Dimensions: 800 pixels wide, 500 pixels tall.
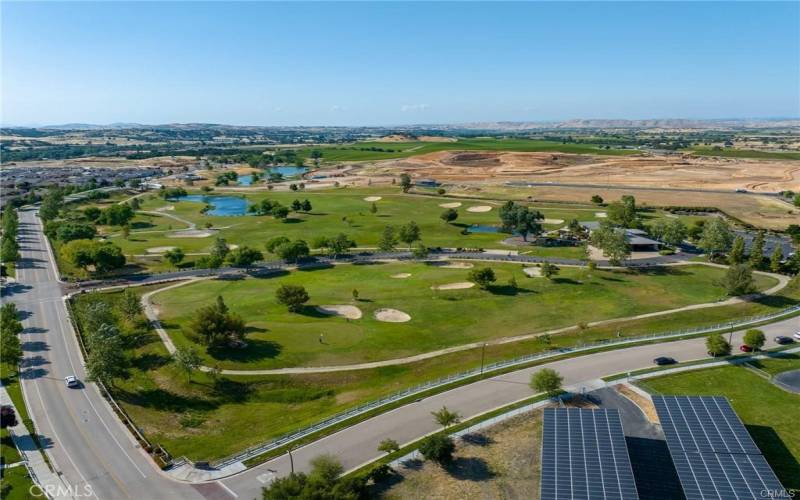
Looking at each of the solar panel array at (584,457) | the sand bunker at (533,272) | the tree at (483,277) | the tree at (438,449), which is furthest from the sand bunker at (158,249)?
the solar panel array at (584,457)

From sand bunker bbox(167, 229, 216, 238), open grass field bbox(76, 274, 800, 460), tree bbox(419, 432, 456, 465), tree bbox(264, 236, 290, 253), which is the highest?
tree bbox(264, 236, 290, 253)

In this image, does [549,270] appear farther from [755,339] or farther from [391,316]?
[755,339]

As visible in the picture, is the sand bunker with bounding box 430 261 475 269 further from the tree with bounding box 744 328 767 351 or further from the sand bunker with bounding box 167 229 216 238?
the sand bunker with bounding box 167 229 216 238

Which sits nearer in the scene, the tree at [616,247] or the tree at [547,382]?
the tree at [547,382]

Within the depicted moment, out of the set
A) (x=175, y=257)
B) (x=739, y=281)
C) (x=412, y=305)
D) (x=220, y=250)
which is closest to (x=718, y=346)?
(x=739, y=281)

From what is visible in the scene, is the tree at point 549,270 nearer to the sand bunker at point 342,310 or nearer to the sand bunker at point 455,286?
the sand bunker at point 455,286

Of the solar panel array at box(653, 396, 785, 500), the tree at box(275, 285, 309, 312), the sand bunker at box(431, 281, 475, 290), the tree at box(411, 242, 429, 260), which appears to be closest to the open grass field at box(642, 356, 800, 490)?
the solar panel array at box(653, 396, 785, 500)
